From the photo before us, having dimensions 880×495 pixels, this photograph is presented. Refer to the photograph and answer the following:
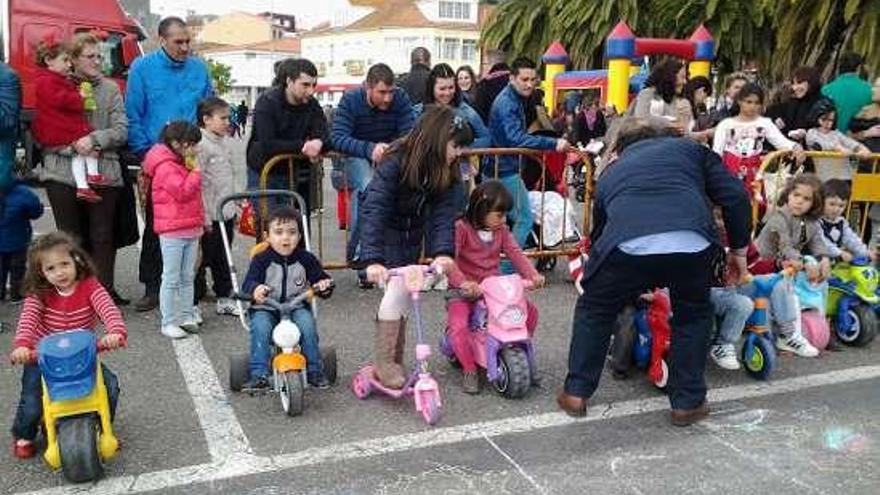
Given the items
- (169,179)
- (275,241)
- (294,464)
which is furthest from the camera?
(169,179)

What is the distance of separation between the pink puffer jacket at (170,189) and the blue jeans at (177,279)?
118 millimetres

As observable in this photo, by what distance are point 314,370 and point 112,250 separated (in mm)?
2461

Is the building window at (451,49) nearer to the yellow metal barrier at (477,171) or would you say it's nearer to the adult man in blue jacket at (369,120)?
the yellow metal barrier at (477,171)

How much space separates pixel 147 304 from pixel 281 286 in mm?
2143

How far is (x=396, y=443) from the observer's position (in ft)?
12.9

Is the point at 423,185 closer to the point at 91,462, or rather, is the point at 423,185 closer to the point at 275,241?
the point at 275,241

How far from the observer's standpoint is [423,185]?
14.6 ft

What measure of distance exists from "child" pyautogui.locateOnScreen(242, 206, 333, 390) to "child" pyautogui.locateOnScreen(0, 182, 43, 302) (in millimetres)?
2554

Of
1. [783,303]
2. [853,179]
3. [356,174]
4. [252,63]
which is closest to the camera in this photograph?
[783,303]

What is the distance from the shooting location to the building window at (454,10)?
229ft

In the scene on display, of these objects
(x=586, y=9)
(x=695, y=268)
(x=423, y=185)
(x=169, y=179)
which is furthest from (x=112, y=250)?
(x=586, y=9)

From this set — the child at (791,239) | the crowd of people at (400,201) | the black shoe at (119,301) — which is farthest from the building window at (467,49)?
the child at (791,239)

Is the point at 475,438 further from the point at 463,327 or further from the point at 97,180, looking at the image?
the point at 97,180

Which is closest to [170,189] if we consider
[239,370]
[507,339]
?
[239,370]
